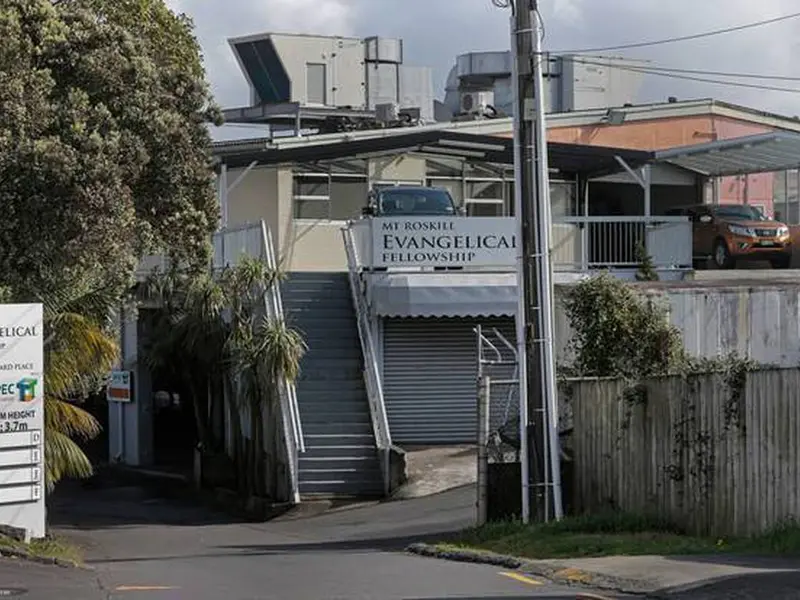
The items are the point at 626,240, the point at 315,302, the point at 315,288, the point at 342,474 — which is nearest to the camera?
the point at 342,474

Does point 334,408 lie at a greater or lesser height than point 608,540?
greater

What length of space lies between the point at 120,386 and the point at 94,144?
1952 centimetres

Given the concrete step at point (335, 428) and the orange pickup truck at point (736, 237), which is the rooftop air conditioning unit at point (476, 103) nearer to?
the orange pickup truck at point (736, 237)

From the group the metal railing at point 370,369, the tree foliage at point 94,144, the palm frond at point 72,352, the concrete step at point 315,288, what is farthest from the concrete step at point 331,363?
the palm frond at point 72,352

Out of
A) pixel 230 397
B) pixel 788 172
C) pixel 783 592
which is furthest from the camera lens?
pixel 788 172

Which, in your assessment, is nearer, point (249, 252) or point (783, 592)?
point (783, 592)

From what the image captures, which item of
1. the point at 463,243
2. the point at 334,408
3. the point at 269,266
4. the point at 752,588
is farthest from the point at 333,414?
the point at 752,588

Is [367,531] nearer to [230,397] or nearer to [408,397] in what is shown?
[408,397]

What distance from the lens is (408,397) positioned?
27406 mm

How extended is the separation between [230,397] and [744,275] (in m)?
11.2

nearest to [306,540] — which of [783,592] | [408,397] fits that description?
[408,397]

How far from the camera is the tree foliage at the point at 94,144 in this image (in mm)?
17094

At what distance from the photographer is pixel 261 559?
17.0 m

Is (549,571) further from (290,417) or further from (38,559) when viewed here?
(290,417)
